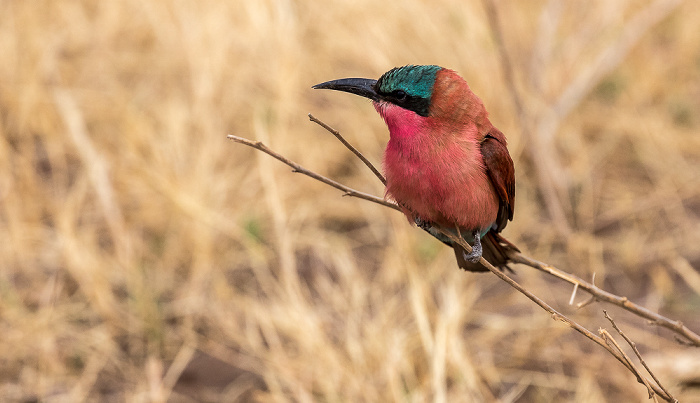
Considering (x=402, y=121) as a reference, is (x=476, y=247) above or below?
below

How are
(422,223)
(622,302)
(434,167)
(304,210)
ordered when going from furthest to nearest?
(304,210) → (422,223) → (434,167) → (622,302)

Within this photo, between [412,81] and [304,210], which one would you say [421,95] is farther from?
[304,210]

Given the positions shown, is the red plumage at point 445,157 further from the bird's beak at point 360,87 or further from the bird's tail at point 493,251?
the bird's tail at point 493,251

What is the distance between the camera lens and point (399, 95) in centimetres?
208

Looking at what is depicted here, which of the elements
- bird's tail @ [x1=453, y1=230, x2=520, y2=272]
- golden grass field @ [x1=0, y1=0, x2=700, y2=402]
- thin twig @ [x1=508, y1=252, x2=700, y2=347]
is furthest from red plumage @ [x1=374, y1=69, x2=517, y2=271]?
golden grass field @ [x1=0, y1=0, x2=700, y2=402]

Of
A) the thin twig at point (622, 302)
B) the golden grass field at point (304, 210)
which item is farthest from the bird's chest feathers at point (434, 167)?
the golden grass field at point (304, 210)

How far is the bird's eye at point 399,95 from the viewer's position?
2.07 meters

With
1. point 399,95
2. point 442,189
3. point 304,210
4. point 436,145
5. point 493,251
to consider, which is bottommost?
point 304,210

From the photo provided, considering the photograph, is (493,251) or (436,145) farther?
(493,251)

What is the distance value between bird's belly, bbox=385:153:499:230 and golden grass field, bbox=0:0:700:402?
3.61 feet

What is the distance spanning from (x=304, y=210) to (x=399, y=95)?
2354 mm

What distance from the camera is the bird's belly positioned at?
2.04 metres

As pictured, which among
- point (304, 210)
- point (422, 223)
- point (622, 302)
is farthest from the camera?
point (304, 210)

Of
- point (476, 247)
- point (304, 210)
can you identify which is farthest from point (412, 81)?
point (304, 210)
